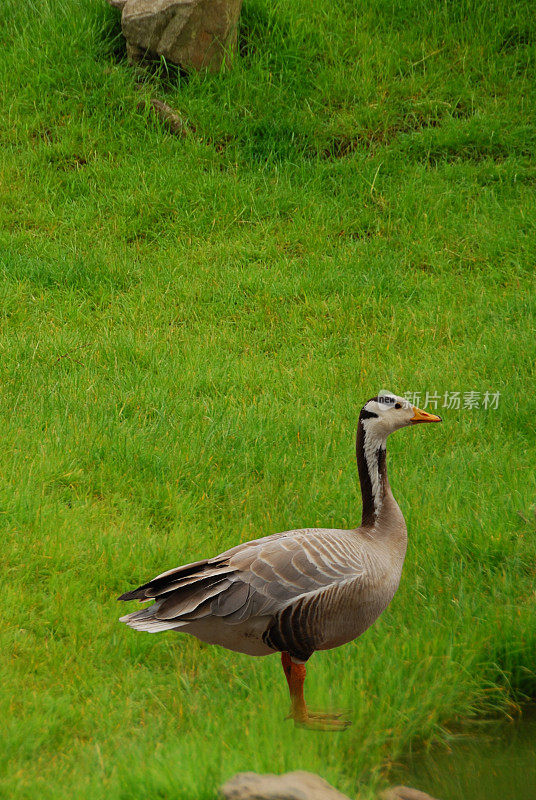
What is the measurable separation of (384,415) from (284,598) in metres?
1.04

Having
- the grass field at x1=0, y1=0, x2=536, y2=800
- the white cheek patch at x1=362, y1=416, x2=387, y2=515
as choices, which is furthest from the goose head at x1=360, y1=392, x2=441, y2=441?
the grass field at x1=0, y1=0, x2=536, y2=800

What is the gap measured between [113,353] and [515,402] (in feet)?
11.3

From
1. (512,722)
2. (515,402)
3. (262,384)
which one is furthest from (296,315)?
(512,722)

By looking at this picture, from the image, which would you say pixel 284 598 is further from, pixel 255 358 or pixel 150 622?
pixel 255 358

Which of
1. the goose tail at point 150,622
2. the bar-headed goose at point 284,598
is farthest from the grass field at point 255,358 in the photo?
the goose tail at point 150,622

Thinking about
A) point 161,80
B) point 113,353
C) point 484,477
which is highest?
point 161,80

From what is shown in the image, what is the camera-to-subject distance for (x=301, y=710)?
364 cm

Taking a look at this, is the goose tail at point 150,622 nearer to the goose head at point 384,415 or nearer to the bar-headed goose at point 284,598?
the bar-headed goose at point 284,598

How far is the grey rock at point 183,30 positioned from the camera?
37.4 ft

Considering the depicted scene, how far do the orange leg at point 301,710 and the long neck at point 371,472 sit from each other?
2.53ft

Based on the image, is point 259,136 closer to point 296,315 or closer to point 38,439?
point 296,315

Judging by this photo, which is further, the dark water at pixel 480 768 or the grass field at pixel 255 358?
the grass field at pixel 255 358

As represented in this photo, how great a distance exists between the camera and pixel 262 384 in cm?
746

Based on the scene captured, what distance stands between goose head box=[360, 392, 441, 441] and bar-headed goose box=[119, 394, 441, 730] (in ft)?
1.85
